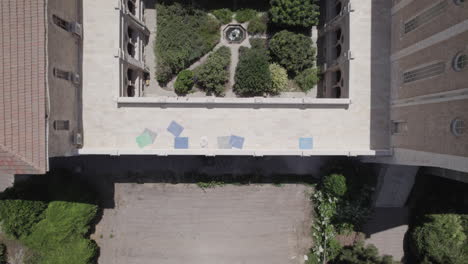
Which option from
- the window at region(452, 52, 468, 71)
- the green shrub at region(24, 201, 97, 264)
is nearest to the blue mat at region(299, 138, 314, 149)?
the window at region(452, 52, 468, 71)

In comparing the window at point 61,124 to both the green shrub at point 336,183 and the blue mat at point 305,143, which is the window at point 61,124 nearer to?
the blue mat at point 305,143

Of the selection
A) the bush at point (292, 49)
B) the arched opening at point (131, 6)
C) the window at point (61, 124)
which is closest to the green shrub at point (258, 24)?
the bush at point (292, 49)

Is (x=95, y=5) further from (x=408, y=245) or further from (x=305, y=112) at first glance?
(x=408, y=245)

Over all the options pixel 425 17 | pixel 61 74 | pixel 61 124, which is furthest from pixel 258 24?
pixel 61 124

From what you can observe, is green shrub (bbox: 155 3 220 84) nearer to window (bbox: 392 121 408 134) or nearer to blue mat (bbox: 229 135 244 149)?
blue mat (bbox: 229 135 244 149)

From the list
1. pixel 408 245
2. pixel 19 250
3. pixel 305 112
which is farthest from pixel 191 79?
pixel 408 245

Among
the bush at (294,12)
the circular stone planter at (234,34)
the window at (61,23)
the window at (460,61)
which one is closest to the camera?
the window at (460,61)

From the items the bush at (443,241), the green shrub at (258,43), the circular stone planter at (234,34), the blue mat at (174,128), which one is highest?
the circular stone planter at (234,34)
